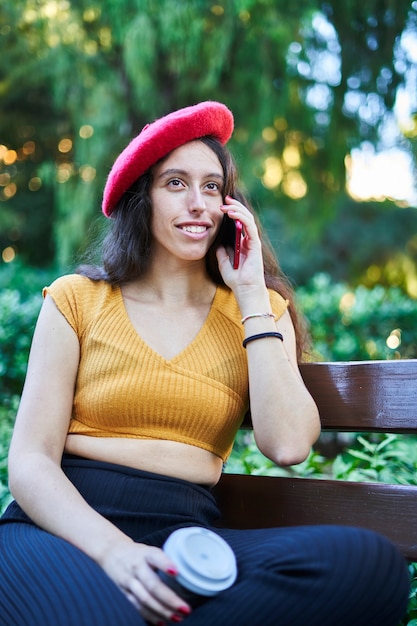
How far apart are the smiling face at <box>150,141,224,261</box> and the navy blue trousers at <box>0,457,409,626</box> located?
935 mm

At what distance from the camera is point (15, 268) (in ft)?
25.8

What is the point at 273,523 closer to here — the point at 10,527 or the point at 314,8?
the point at 10,527

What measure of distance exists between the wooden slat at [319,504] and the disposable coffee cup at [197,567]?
0.63m

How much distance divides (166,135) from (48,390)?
84 centimetres

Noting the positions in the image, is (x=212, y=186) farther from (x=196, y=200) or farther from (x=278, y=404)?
(x=278, y=404)

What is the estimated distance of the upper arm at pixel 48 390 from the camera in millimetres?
2129

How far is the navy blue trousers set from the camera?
5.45 feet

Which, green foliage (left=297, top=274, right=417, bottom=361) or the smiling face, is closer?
the smiling face

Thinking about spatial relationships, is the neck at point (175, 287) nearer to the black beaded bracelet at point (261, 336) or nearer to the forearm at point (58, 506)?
the black beaded bracelet at point (261, 336)

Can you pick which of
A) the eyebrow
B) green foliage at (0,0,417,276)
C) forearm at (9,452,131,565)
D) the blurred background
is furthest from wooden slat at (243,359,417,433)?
green foliage at (0,0,417,276)

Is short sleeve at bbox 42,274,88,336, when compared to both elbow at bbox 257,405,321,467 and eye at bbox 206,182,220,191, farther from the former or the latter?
elbow at bbox 257,405,321,467

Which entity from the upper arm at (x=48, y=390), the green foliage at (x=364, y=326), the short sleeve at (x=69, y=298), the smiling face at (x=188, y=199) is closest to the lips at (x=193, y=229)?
the smiling face at (x=188, y=199)

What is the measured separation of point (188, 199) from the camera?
2.40 meters

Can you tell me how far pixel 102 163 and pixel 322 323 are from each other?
358cm
